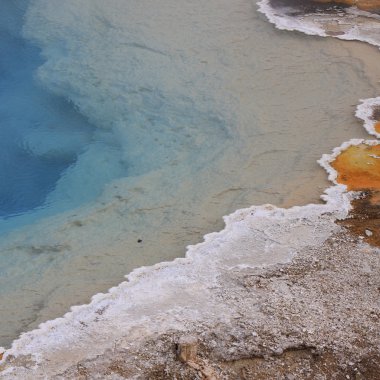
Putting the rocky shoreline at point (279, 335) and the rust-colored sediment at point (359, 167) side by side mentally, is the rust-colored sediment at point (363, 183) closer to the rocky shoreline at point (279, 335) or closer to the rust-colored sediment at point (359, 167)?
the rust-colored sediment at point (359, 167)

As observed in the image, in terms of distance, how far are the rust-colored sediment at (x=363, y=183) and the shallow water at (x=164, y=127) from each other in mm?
341

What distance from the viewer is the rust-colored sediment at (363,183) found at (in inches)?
259

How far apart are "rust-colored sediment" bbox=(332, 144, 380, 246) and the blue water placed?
3.65 metres

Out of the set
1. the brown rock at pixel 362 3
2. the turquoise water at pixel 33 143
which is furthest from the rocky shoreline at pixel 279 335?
the brown rock at pixel 362 3

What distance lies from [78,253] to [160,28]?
6.64 m

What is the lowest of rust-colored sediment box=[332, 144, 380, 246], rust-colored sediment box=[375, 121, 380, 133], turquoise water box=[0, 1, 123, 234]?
turquoise water box=[0, 1, 123, 234]

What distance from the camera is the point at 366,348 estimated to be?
16.8ft

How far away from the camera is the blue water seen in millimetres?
7812

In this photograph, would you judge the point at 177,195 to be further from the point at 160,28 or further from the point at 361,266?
the point at 160,28

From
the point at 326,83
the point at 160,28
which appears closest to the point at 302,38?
the point at 326,83

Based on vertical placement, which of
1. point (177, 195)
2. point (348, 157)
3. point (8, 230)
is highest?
point (348, 157)

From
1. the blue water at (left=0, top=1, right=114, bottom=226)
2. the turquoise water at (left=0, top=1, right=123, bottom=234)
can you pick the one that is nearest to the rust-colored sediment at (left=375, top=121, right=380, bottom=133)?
the turquoise water at (left=0, top=1, right=123, bottom=234)

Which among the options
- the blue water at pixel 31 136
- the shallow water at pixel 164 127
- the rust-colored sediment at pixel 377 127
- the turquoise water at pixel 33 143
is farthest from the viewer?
the rust-colored sediment at pixel 377 127

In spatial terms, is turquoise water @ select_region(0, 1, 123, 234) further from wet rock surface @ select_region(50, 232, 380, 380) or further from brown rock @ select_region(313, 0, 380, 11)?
brown rock @ select_region(313, 0, 380, 11)
